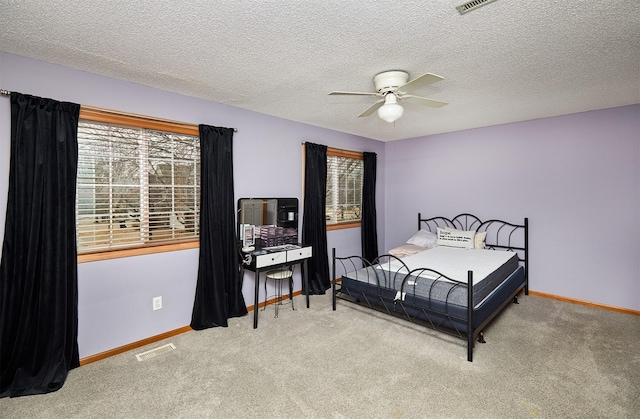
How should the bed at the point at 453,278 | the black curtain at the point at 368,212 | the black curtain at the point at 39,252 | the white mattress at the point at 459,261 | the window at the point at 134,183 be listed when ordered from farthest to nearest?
the black curtain at the point at 368,212 < the white mattress at the point at 459,261 < the bed at the point at 453,278 < the window at the point at 134,183 < the black curtain at the point at 39,252

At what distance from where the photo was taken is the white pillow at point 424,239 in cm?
473

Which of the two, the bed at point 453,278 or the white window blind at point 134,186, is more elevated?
the white window blind at point 134,186

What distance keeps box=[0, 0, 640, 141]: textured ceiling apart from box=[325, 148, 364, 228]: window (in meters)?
1.81

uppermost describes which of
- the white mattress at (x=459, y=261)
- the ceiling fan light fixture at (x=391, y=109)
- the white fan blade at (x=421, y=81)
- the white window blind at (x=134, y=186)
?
the white fan blade at (x=421, y=81)

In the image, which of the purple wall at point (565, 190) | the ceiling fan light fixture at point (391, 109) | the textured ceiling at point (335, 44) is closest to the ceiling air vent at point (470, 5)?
the textured ceiling at point (335, 44)

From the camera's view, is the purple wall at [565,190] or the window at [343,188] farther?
the window at [343,188]

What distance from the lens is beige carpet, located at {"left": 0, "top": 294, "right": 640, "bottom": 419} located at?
6.64 ft

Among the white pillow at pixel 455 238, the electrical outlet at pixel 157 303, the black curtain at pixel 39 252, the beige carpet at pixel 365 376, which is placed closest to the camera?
the beige carpet at pixel 365 376

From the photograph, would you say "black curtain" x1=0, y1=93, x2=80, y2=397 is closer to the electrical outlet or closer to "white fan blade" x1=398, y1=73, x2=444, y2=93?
the electrical outlet

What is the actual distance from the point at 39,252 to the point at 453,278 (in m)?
3.52

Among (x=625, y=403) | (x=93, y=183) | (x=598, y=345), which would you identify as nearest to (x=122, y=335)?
(x=93, y=183)

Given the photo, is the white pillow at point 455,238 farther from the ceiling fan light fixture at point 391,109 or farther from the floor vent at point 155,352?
the floor vent at point 155,352

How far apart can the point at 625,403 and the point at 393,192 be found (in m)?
4.04

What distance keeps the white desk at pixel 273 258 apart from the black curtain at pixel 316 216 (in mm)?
571
